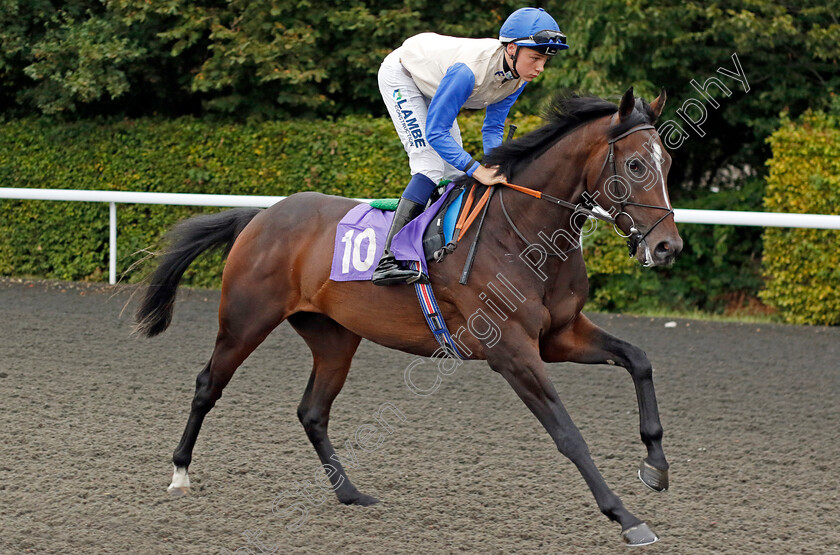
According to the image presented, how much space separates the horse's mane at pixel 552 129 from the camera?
3.76 m

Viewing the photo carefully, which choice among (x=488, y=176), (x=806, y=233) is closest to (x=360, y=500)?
(x=488, y=176)

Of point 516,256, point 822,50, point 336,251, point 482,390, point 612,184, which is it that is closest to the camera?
point 612,184

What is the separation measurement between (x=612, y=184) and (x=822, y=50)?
6.95 meters

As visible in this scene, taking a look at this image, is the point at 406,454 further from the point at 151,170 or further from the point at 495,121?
Result: the point at 151,170

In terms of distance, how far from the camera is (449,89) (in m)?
3.75

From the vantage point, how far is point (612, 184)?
354 centimetres

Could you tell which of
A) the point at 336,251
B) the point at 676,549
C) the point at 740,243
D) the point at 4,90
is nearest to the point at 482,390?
the point at 336,251

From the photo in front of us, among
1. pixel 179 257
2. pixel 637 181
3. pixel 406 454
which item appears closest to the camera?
pixel 637 181

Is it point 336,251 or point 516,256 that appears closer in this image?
point 516,256

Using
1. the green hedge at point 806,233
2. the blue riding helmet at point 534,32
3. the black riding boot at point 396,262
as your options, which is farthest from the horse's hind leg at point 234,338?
the green hedge at point 806,233

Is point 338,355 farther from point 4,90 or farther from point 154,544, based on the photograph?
point 4,90

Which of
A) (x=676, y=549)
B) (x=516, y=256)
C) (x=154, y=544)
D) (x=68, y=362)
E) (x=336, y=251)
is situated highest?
(x=516, y=256)

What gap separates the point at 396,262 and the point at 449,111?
0.70 m

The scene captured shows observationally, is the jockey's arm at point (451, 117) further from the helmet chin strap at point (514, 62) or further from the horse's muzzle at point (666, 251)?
the horse's muzzle at point (666, 251)
